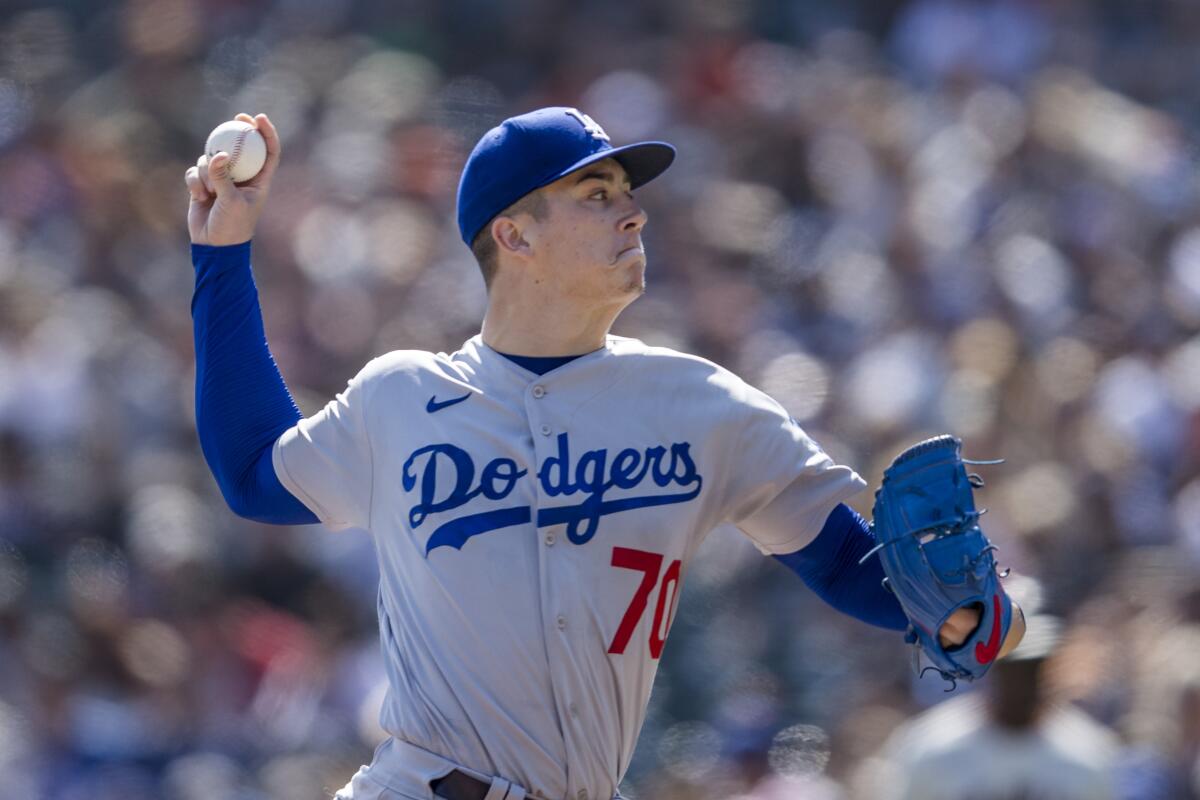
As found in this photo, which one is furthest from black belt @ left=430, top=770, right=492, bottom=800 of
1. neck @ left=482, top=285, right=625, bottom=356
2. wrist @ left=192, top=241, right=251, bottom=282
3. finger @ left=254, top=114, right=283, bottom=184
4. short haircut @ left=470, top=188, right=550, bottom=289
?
finger @ left=254, top=114, right=283, bottom=184

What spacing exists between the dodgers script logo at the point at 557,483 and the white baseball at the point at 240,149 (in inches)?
22.6

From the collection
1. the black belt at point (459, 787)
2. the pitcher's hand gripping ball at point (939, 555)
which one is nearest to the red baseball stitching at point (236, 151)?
the black belt at point (459, 787)

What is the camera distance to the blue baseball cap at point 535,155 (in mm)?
2961

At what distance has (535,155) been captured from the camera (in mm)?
2971

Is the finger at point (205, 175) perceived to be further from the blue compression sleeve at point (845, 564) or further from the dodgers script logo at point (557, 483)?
the blue compression sleeve at point (845, 564)

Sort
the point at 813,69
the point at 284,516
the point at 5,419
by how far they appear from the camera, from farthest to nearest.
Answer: the point at 813,69 < the point at 5,419 < the point at 284,516

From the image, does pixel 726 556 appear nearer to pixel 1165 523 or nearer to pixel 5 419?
pixel 1165 523

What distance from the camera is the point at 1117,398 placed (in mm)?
6812

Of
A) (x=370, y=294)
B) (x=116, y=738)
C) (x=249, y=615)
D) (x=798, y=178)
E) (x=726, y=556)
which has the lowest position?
(x=116, y=738)

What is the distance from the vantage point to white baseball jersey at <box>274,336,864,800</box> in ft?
9.20

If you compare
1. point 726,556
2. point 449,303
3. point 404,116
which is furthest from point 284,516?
point 404,116

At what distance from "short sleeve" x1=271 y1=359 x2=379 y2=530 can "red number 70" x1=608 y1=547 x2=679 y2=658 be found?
1.40ft

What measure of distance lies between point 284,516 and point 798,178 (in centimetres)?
558

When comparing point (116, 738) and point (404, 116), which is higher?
point (404, 116)
